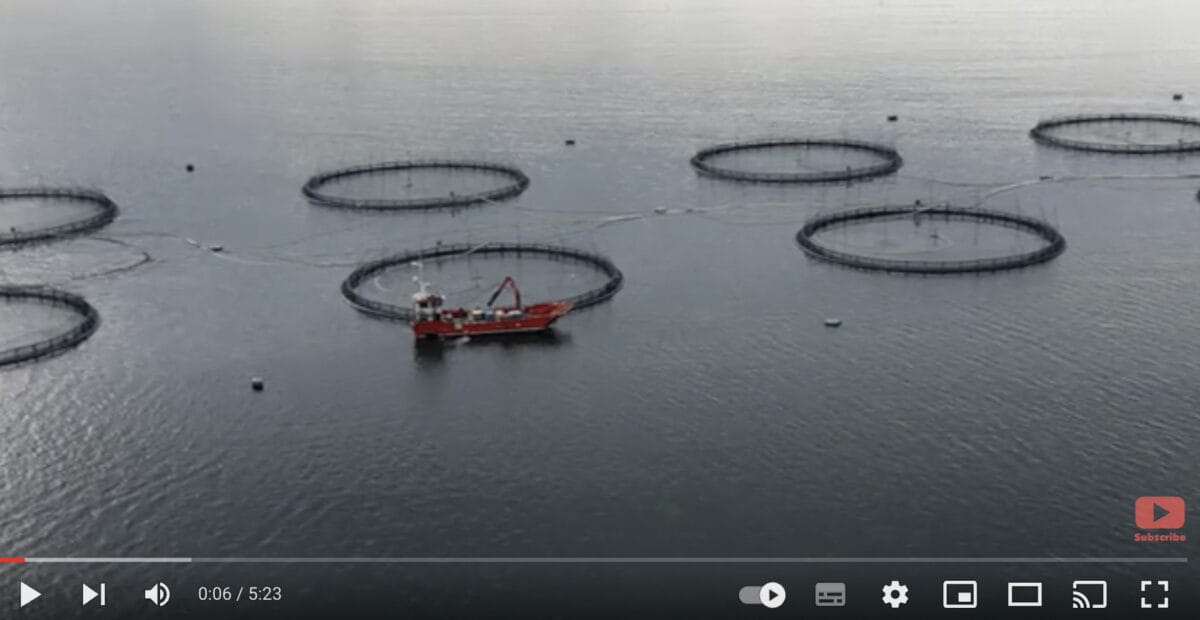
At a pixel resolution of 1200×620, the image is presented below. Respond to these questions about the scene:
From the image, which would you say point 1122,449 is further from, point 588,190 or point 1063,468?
point 588,190

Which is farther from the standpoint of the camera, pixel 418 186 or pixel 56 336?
pixel 418 186

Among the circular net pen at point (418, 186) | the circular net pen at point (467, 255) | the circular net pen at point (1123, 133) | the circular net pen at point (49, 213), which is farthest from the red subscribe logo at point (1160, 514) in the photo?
the circular net pen at point (49, 213)

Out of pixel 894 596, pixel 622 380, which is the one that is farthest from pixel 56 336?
pixel 894 596

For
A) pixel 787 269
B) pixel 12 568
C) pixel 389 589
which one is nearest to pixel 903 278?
pixel 787 269

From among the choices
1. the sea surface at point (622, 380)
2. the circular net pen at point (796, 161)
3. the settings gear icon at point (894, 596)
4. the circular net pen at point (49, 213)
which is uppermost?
the circular net pen at point (796, 161)
